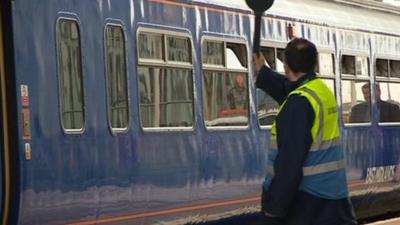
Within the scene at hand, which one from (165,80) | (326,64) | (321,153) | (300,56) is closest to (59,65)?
(165,80)

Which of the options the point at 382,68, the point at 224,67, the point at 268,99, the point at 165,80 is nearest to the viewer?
the point at 165,80

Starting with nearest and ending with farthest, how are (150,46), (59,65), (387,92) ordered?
(59,65) < (150,46) < (387,92)

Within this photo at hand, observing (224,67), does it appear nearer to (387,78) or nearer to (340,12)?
(340,12)

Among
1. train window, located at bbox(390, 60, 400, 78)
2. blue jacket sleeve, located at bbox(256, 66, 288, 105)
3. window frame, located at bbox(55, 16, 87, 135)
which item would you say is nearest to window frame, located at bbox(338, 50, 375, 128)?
train window, located at bbox(390, 60, 400, 78)

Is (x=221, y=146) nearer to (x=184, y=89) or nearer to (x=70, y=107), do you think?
(x=184, y=89)

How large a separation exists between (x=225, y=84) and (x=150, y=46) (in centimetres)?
145

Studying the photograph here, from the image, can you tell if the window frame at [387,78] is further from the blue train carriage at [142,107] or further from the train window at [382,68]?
the blue train carriage at [142,107]

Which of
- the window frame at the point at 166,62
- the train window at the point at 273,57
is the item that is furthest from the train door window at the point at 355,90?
the window frame at the point at 166,62

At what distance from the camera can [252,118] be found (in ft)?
34.9

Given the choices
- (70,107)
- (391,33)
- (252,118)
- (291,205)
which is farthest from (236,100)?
(291,205)

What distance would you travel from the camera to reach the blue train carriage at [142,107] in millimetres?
7371

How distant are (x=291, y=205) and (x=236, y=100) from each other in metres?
5.47

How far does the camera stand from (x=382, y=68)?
1374cm

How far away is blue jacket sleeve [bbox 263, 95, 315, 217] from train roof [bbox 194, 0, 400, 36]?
502 centimetres
